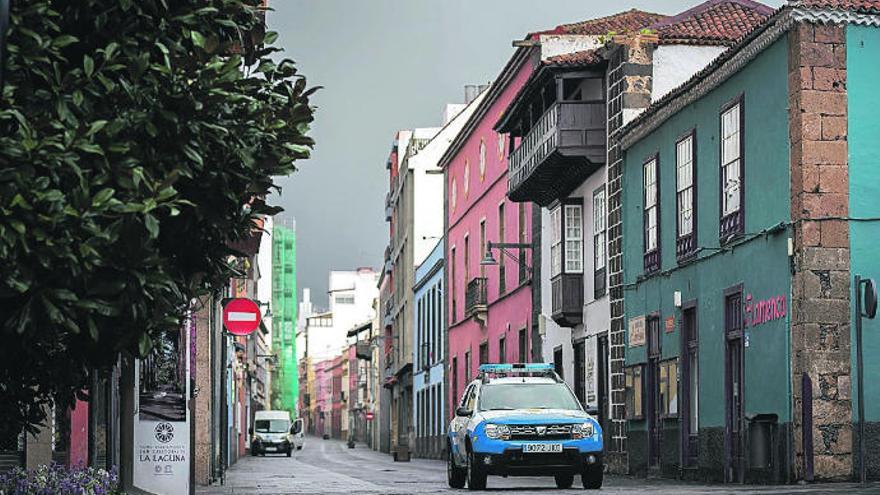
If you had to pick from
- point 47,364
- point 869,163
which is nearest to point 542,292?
point 869,163

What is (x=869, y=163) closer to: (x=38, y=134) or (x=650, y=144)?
(x=650, y=144)

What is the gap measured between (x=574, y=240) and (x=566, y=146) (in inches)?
146

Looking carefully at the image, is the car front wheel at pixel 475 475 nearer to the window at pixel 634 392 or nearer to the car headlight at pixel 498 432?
the car headlight at pixel 498 432

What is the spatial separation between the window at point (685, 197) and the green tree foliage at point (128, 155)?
18.0 metres

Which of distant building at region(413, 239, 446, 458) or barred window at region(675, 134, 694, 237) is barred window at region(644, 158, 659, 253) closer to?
barred window at region(675, 134, 694, 237)

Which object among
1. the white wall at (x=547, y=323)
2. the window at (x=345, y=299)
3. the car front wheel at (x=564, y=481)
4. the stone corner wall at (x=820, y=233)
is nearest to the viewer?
the stone corner wall at (x=820, y=233)

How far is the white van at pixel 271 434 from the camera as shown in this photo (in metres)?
78.4

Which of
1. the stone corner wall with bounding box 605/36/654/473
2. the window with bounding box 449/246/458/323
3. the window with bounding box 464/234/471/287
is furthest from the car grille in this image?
the window with bounding box 449/246/458/323

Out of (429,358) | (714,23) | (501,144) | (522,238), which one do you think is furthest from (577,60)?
(429,358)

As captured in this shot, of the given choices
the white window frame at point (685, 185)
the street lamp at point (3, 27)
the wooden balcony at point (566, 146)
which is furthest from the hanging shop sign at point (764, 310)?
the street lamp at point (3, 27)

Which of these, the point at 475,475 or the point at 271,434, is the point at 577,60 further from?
the point at 271,434

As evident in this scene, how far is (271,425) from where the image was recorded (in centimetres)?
7962

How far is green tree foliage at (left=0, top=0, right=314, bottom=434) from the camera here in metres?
8.70

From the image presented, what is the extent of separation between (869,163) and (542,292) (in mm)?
19459
